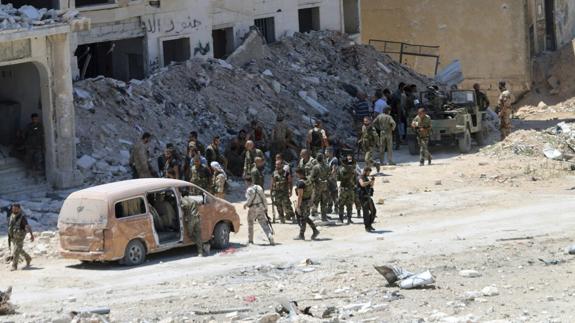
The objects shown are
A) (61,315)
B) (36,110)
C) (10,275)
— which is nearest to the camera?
(61,315)

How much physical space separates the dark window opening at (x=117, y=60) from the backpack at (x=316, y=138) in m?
6.06

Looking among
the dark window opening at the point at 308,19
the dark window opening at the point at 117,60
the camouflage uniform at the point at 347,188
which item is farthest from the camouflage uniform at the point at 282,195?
the dark window opening at the point at 308,19

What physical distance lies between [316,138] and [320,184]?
16.7 ft

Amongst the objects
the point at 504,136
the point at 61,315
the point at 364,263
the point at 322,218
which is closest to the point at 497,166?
the point at 504,136

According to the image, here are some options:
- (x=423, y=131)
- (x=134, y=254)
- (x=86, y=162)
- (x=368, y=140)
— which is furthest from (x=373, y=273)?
(x=423, y=131)

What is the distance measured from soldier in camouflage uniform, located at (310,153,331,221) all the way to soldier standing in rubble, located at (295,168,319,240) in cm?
51

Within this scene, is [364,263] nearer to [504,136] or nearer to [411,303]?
[411,303]

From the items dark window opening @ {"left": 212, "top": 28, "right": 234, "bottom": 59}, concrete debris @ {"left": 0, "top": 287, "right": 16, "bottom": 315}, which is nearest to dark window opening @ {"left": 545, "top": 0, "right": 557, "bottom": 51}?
dark window opening @ {"left": 212, "top": 28, "right": 234, "bottom": 59}

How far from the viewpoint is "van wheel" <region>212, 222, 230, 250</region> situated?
25.8 metres

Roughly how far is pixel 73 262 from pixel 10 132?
713 centimetres

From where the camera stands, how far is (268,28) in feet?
133

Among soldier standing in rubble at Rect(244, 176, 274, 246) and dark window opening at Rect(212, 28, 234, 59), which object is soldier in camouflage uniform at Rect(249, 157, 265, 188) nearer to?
soldier standing in rubble at Rect(244, 176, 274, 246)

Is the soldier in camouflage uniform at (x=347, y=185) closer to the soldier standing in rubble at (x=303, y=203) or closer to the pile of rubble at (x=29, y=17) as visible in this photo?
the soldier standing in rubble at (x=303, y=203)

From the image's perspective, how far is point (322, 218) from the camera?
91.6ft
